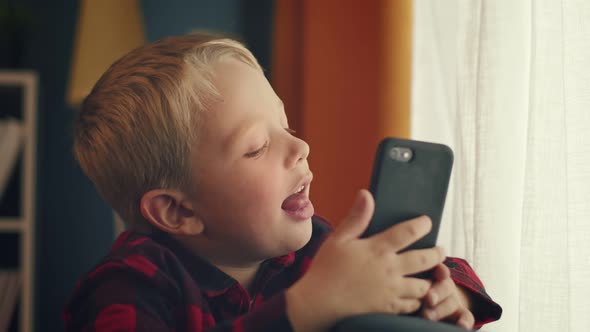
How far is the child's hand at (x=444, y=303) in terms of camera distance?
1.88ft

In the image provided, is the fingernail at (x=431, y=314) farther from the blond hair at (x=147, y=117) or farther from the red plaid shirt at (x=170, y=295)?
the blond hair at (x=147, y=117)

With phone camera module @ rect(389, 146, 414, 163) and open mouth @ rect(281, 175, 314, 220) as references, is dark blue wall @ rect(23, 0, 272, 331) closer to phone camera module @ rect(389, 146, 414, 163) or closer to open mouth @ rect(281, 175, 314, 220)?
open mouth @ rect(281, 175, 314, 220)

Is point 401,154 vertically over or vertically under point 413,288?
over

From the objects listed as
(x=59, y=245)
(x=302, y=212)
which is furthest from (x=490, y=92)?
(x=59, y=245)

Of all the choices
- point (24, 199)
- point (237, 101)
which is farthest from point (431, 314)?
point (24, 199)

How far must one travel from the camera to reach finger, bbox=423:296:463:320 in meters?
0.57

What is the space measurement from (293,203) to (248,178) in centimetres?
7

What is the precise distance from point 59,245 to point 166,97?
74.1 inches

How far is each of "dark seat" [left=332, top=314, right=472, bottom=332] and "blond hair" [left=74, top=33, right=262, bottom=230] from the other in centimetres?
33

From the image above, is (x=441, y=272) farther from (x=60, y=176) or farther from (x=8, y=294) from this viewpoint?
(x=60, y=176)

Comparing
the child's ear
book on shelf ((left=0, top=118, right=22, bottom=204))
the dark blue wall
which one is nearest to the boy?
the child's ear

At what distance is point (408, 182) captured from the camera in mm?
578

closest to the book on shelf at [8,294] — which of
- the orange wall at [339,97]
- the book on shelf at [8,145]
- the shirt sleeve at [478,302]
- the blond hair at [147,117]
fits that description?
the book on shelf at [8,145]

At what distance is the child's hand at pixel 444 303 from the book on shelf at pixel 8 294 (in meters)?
1.65
